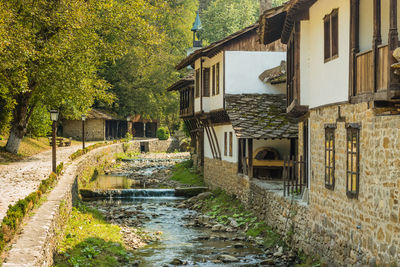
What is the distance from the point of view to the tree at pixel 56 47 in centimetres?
2019

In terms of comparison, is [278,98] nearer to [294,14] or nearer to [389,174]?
[294,14]

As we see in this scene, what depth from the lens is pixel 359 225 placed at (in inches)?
356

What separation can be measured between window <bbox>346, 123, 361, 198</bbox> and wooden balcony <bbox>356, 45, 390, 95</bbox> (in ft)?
2.42

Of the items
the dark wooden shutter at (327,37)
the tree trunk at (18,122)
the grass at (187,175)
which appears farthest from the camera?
the grass at (187,175)

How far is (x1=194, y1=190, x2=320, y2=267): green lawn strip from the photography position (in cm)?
1389

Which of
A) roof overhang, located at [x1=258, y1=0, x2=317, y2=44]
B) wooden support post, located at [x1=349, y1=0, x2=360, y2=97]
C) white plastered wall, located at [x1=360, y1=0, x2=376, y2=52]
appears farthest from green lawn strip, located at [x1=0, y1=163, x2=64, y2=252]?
roof overhang, located at [x1=258, y1=0, x2=317, y2=44]

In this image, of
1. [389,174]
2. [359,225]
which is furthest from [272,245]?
[389,174]

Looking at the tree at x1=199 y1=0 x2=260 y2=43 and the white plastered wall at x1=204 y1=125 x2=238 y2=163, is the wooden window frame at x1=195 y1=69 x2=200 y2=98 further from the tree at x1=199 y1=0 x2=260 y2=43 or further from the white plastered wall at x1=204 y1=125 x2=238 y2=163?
the tree at x1=199 y1=0 x2=260 y2=43

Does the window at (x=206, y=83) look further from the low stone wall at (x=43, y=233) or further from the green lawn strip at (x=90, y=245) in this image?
the green lawn strip at (x=90, y=245)

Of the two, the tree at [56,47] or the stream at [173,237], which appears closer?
the stream at [173,237]

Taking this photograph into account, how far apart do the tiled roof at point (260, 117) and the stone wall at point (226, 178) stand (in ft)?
6.03

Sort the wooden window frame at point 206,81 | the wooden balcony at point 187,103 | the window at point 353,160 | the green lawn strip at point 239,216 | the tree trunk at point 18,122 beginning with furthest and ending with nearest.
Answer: the wooden balcony at point 187,103 → the tree trunk at point 18,122 → the wooden window frame at point 206,81 → the green lawn strip at point 239,216 → the window at point 353,160

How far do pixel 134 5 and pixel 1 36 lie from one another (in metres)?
13.0

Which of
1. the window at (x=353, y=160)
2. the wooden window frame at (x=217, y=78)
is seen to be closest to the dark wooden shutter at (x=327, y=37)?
the window at (x=353, y=160)
